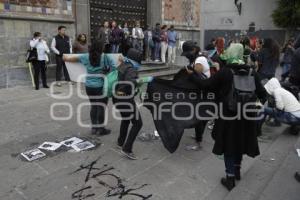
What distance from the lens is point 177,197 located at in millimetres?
3342

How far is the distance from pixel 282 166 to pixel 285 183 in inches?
21.2

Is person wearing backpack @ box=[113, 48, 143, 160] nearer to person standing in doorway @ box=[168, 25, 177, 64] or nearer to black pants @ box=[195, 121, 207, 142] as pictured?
black pants @ box=[195, 121, 207, 142]

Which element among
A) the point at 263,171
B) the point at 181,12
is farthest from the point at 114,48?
the point at 263,171

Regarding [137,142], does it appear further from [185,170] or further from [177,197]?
[177,197]

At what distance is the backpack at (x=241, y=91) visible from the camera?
325cm

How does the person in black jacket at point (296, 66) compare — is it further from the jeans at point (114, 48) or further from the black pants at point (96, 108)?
the jeans at point (114, 48)

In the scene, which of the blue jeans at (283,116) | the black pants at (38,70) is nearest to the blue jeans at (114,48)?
the black pants at (38,70)

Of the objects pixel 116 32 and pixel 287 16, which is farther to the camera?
pixel 287 16

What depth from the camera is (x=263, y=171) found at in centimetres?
398

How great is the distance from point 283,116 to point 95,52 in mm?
3493

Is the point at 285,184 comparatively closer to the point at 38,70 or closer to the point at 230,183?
the point at 230,183

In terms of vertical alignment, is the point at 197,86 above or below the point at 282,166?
above

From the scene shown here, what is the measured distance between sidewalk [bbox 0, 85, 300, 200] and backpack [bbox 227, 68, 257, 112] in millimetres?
1067

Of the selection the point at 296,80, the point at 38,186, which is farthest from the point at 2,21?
the point at 296,80
